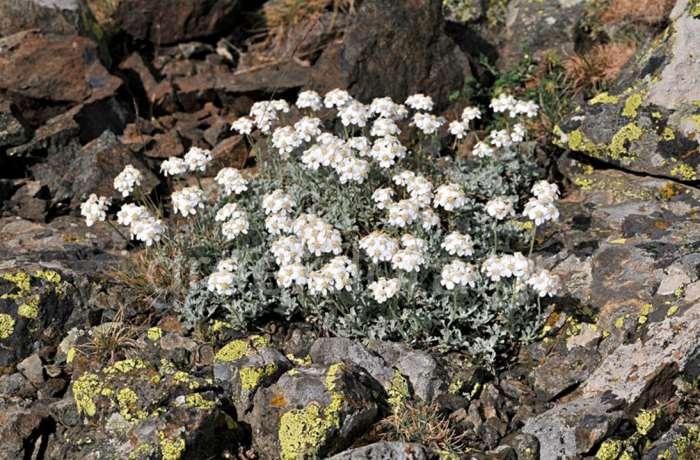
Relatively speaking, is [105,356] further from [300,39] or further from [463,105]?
[300,39]

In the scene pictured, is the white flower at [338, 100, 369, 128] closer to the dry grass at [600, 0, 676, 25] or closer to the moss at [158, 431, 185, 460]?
the moss at [158, 431, 185, 460]

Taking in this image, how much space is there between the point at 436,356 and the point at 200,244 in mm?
2391

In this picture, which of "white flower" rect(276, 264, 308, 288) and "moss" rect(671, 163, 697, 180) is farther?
"moss" rect(671, 163, 697, 180)

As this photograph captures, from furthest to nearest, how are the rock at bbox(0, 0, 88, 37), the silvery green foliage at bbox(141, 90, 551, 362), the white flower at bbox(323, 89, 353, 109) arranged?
the rock at bbox(0, 0, 88, 37), the white flower at bbox(323, 89, 353, 109), the silvery green foliage at bbox(141, 90, 551, 362)

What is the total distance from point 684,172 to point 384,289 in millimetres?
3228

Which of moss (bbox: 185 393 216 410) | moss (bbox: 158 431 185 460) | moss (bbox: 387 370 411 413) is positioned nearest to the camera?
moss (bbox: 158 431 185 460)

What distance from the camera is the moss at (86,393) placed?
6070 mm

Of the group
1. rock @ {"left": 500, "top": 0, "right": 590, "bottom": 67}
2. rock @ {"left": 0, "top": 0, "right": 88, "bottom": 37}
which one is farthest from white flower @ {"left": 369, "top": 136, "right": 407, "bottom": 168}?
rock @ {"left": 0, "top": 0, "right": 88, "bottom": 37}

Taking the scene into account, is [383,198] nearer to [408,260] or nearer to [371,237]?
[371,237]

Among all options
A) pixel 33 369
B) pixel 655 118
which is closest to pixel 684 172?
pixel 655 118

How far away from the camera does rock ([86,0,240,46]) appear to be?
36.5 ft

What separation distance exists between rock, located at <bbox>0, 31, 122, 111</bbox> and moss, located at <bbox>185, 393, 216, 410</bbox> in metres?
4.92

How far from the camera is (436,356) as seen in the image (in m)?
6.65

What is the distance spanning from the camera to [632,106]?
8.30 meters
